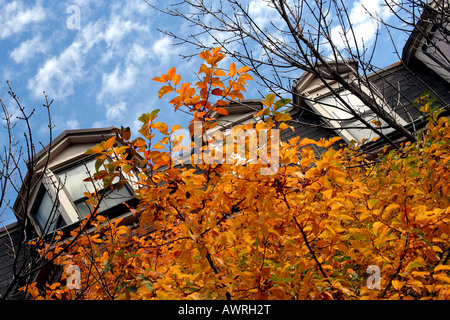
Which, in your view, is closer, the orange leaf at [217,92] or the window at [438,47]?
the orange leaf at [217,92]

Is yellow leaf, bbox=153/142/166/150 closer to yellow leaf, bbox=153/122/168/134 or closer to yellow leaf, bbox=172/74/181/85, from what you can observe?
yellow leaf, bbox=153/122/168/134

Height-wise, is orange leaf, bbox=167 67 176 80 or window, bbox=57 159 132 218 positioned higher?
window, bbox=57 159 132 218

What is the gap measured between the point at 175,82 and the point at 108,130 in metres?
6.24

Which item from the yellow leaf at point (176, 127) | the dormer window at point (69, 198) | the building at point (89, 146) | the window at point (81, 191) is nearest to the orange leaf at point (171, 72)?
the yellow leaf at point (176, 127)

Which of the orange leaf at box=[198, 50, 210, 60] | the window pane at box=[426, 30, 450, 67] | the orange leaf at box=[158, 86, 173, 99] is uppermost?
the orange leaf at box=[198, 50, 210, 60]

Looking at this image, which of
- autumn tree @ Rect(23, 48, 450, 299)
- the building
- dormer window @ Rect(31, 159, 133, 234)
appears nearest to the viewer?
autumn tree @ Rect(23, 48, 450, 299)

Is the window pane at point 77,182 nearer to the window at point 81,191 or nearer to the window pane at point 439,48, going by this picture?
the window at point 81,191

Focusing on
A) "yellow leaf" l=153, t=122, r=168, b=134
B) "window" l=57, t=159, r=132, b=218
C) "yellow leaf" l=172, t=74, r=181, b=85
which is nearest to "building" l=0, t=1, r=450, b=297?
"window" l=57, t=159, r=132, b=218

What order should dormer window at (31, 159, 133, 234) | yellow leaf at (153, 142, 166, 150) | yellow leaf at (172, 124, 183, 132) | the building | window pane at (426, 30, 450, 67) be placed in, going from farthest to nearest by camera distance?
1. dormer window at (31, 159, 133, 234)
2. the building
3. window pane at (426, 30, 450, 67)
4. yellow leaf at (172, 124, 183, 132)
5. yellow leaf at (153, 142, 166, 150)

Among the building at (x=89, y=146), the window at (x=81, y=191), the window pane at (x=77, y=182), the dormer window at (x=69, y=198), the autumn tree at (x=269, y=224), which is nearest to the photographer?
the autumn tree at (x=269, y=224)

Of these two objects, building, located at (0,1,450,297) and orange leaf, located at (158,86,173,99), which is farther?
building, located at (0,1,450,297)

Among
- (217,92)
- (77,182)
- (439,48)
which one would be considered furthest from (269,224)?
(77,182)
